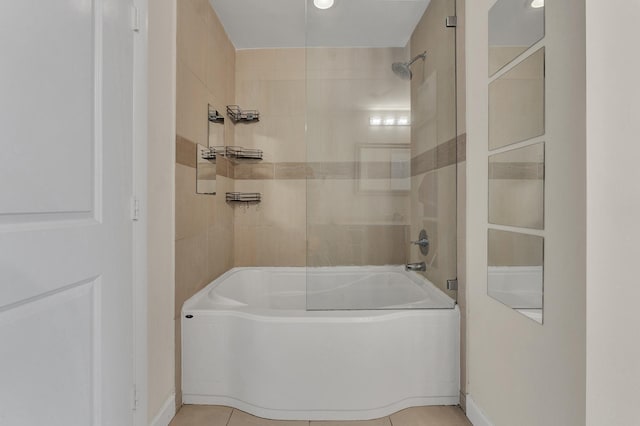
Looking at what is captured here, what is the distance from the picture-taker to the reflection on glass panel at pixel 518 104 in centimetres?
131

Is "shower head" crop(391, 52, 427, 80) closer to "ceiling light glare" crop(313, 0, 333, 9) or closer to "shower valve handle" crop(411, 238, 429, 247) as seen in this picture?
"ceiling light glare" crop(313, 0, 333, 9)

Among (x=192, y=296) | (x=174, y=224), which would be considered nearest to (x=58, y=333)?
(x=174, y=224)

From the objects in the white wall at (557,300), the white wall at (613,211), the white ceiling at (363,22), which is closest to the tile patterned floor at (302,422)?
the white wall at (557,300)

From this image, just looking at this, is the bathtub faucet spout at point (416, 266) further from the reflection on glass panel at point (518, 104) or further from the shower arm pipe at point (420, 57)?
the shower arm pipe at point (420, 57)

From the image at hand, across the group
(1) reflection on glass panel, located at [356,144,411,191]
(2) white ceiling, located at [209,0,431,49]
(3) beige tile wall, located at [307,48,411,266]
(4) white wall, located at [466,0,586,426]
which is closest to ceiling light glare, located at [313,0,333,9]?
(2) white ceiling, located at [209,0,431,49]

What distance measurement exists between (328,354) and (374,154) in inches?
45.5

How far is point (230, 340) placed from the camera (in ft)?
6.14

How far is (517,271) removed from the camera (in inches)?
57.2

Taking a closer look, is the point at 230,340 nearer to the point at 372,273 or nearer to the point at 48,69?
the point at 372,273

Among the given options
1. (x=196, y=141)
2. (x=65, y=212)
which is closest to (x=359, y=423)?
(x=65, y=212)

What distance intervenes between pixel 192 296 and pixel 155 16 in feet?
4.74

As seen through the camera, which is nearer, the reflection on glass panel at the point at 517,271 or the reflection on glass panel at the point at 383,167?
the reflection on glass panel at the point at 517,271

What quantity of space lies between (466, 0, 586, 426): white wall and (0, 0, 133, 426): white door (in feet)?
4.96

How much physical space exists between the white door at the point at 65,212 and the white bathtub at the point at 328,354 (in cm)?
54
